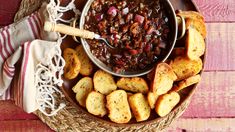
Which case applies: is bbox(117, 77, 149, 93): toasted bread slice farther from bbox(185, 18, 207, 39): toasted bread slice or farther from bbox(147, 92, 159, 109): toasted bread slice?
bbox(185, 18, 207, 39): toasted bread slice

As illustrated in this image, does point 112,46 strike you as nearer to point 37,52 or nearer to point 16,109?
point 37,52

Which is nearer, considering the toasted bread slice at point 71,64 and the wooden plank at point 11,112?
the toasted bread slice at point 71,64

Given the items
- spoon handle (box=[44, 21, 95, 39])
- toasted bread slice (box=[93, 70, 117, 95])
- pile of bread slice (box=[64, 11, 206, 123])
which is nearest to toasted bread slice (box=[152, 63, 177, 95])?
pile of bread slice (box=[64, 11, 206, 123])

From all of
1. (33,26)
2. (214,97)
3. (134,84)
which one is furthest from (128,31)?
(214,97)

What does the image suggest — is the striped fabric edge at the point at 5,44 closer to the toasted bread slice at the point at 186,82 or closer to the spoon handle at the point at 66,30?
the spoon handle at the point at 66,30

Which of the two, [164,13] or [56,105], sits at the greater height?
[164,13]

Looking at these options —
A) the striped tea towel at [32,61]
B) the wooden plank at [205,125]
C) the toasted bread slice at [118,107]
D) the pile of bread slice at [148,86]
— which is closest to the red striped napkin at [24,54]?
the striped tea towel at [32,61]

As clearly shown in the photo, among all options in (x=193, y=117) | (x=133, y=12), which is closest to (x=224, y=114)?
(x=193, y=117)
